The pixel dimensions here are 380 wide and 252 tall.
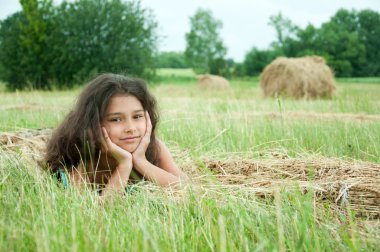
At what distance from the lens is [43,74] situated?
22.4 meters

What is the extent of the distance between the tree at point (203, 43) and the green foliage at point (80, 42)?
2802 centimetres

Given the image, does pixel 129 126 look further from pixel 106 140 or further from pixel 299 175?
pixel 299 175

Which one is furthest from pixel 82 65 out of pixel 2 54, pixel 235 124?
pixel 235 124

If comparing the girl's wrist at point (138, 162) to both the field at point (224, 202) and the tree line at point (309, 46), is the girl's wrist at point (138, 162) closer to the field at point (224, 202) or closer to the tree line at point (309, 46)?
the field at point (224, 202)

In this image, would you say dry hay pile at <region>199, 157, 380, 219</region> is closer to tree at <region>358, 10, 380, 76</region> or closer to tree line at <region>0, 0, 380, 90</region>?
tree line at <region>0, 0, 380, 90</region>

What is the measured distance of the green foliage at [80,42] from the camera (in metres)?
20.5

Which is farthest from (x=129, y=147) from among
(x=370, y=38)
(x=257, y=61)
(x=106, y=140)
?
(x=370, y=38)

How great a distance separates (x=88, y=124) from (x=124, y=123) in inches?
8.7

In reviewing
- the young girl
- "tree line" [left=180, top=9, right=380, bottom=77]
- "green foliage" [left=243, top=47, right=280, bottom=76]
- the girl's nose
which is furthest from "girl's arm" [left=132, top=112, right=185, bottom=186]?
"green foliage" [left=243, top=47, right=280, bottom=76]

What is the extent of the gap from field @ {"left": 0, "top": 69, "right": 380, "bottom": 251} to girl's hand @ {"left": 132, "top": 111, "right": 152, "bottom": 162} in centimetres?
28

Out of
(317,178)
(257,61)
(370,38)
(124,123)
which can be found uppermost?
(370,38)

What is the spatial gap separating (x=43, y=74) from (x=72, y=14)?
3.59 m

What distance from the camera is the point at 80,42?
2081 centimetres

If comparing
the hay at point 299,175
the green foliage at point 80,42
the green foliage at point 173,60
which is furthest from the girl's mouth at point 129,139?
the green foliage at point 173,60
